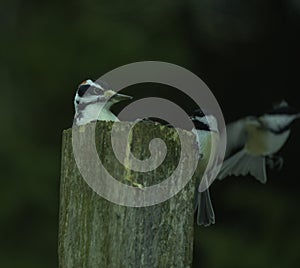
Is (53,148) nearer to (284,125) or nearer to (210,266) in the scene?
(210,266)

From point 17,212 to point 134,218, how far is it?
3.15 metres

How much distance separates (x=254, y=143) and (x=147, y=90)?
4.42ft

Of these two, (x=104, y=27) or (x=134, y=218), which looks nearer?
(x=134, y=218)

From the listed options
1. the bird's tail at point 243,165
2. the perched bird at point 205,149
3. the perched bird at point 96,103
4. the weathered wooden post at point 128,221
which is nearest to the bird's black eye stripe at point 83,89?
the perched bird at point 96,103

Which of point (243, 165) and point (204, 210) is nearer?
point (204, 210)

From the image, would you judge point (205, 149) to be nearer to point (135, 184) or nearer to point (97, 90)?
point (97, 90)

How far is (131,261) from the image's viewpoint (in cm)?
153

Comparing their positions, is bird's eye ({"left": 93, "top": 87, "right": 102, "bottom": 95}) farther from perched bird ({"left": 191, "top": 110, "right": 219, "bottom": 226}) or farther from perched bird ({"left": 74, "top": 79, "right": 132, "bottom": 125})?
perched bird ({"left": 191, "top": 110, "right": 219, "bottom": 226})

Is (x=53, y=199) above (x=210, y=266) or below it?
above

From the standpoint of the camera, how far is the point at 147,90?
14.7ft

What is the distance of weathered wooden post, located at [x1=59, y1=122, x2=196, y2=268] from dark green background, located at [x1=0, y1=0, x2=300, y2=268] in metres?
2.77

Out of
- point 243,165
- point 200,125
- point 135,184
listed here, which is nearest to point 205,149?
point 200,125

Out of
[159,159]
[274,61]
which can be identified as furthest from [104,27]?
[159,159]

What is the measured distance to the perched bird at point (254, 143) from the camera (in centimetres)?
316
